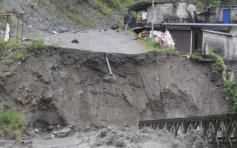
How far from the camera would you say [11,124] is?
1639cm

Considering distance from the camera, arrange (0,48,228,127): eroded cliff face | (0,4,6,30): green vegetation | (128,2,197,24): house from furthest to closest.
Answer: (128,2,197,24): house → (0,4,6,30): green vegetation → (0,48,228,127): eroded cliff face

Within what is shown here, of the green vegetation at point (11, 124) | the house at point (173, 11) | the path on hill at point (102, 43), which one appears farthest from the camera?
the house at point (173, 11)

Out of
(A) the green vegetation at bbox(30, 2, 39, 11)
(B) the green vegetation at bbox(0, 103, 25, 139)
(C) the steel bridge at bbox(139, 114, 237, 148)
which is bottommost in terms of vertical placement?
(B) the green vegetation at bbox(0, 103, 25, 139)

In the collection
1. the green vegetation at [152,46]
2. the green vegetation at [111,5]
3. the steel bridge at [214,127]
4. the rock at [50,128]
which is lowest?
the rock at [50,128]

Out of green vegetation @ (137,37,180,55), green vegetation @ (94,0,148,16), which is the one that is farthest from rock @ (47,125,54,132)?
green vegetation @ (94,0,148,16)

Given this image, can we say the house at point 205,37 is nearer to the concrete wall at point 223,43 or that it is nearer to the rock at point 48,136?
the concrete wall at point 223,43

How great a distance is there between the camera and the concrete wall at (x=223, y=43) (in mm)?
27328

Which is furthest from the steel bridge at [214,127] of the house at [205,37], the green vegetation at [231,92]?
the house at [205,37]

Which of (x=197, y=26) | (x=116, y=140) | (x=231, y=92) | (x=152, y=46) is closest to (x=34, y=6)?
(x=152, y=46)

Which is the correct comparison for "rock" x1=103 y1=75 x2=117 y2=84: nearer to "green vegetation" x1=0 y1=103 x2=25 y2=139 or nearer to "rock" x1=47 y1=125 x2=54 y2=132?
"rock" x1=47 y1=125 x2=54 y2=132

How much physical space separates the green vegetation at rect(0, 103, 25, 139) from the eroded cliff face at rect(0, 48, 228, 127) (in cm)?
78

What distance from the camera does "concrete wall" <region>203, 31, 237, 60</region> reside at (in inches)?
1076

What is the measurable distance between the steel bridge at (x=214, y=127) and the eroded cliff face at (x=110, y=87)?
223 inches

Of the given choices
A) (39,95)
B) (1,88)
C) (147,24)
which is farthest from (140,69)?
(147,24)
